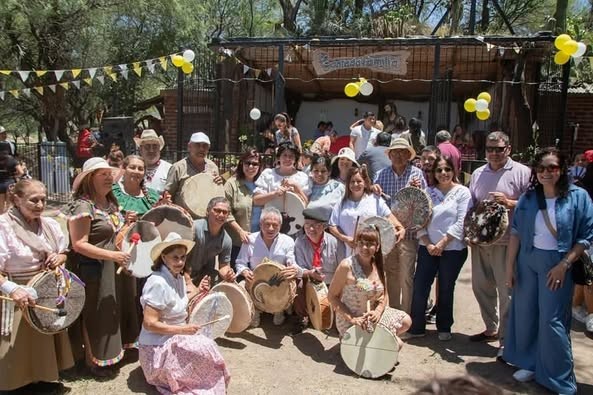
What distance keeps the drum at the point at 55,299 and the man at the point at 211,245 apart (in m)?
1.23

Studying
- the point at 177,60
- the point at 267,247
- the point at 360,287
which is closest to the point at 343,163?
the point at 267,247

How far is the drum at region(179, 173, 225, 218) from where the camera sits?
17.5 ft

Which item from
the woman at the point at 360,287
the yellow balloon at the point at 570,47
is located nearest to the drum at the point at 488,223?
the woman at the point at 360,287

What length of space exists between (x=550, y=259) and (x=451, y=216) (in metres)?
1.03

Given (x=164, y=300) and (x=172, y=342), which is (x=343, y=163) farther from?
(x=172, y=342)

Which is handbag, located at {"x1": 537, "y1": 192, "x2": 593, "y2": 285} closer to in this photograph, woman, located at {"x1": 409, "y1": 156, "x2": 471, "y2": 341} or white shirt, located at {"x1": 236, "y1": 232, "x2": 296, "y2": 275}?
woman, located at {"x1": 409, "y1": 156, "x2": 471, "y2": 341}

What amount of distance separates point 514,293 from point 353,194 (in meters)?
1.67

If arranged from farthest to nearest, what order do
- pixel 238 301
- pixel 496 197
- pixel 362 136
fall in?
pixel 362 136
pixel 238 301
pixel 496 197

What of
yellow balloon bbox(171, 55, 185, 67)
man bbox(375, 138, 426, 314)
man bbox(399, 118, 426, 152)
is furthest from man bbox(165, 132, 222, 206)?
yellow balloon bbox(171, 55, 185, 67)

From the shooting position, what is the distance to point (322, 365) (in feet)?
15.3

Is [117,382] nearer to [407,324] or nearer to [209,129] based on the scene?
[407,324]

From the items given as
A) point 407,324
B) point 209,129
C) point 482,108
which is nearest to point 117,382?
point 407,324

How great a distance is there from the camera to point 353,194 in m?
5.23

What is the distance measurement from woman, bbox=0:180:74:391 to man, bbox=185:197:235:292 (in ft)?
4.48
